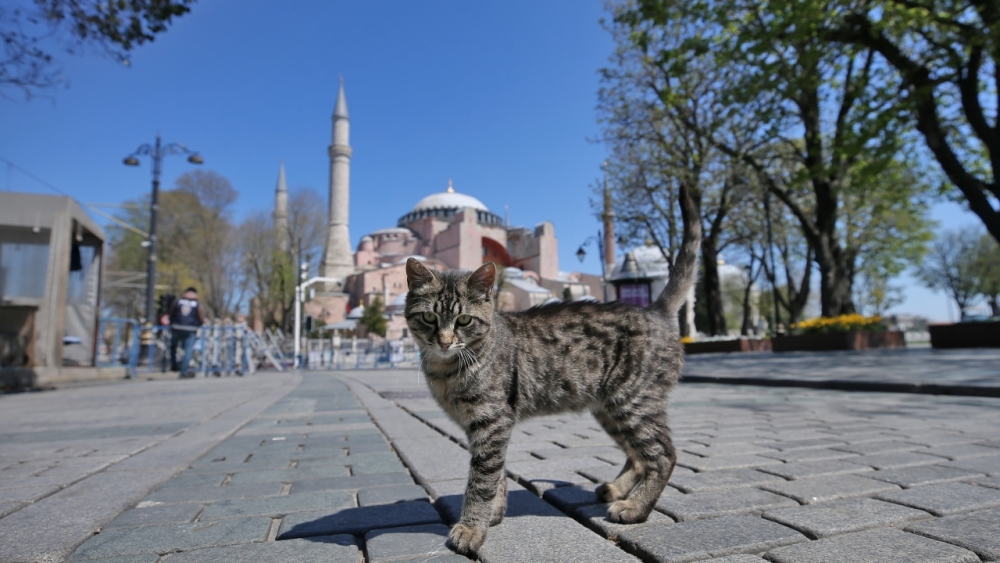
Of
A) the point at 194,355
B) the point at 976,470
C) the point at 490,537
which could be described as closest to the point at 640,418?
the point at 490,537

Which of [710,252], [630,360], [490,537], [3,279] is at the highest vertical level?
[710,252]

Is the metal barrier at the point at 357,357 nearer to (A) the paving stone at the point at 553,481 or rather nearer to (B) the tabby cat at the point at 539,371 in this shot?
(A) the paving stone at the point at 553,481

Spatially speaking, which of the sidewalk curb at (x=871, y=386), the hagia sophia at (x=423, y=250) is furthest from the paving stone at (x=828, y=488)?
the hagia sophia at (x=423, y=250)

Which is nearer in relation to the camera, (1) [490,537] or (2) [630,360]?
(1) [490,537]

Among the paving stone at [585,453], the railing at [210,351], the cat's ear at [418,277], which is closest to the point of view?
the cat's ear at [418,277]

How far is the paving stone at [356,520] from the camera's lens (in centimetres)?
213

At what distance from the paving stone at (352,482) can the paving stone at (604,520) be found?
990 mm

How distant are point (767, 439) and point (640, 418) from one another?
1.96 m

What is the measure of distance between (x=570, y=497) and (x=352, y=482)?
3.80ft

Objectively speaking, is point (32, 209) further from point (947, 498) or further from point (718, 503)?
point (947, 498)

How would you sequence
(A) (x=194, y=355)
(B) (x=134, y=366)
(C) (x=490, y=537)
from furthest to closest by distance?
1. (A) (x=194, y=355)
2. (B) (x=134, y=366)
3. (C) (x=490, y=537)

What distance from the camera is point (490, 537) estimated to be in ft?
6.78

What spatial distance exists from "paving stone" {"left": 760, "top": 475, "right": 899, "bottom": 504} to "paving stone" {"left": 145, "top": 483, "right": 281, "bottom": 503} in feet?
7.86

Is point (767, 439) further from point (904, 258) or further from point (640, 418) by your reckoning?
point (904, 258)
